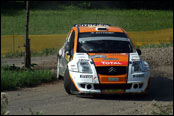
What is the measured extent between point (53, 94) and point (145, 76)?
2396mm

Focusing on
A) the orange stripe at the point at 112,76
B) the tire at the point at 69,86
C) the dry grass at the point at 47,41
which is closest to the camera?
the orange stripe at the point at 112,76

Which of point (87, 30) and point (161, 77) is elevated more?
point (87, 30)

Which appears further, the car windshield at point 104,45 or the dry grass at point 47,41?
the dry grass at point 47,41

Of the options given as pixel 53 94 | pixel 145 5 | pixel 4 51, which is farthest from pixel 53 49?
pixel 145 5

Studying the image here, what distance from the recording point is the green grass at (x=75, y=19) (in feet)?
117

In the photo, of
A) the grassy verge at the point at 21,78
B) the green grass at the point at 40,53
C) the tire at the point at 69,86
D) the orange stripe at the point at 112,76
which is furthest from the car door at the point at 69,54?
the green grass at the point at 40,53

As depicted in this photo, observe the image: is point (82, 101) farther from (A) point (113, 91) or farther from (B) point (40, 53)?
(B) point (40, 53)

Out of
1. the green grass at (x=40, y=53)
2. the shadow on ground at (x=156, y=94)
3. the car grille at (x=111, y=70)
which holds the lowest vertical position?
the shadow on ground at (x=156, y=94)

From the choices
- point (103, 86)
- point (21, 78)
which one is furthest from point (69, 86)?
point (21, 78)

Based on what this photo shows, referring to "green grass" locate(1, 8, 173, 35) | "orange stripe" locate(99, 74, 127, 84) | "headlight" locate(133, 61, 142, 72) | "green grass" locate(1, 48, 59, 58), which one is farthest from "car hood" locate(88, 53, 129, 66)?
"green grass" locate(1, 8, 173, 35)

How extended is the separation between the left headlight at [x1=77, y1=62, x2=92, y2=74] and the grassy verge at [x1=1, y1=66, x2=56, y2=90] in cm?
211

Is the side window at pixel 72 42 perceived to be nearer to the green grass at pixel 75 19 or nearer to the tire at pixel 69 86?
the tire at pixel 69 86

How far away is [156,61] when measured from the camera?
57.0ft

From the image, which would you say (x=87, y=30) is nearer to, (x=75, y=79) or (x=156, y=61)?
(x=75, y=79)
